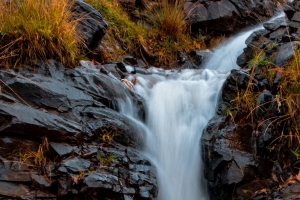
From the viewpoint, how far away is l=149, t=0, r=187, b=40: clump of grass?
6.82 metres

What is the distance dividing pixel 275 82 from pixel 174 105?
1168 millimetres

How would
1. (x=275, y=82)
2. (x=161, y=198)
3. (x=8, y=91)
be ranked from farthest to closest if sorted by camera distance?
(x=275, y=82) < (x=161, y=198) < (x=8, y=91)

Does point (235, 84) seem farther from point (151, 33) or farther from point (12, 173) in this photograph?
point (151, 33)

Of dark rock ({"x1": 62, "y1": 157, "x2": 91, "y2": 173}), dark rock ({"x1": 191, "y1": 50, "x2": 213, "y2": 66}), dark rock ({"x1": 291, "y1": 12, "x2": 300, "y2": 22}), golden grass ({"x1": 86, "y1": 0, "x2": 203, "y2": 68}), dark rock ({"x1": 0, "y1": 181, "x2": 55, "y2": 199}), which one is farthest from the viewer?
dark rock ({"x1": 191, "y1": 50, "x2": 213, "y2": 66})

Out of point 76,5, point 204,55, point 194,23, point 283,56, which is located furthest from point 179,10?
point 283,56

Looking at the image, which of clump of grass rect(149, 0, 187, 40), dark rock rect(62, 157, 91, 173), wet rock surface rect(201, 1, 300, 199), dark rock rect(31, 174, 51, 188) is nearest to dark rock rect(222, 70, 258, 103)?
wet rock surface rect(201, 1, 300, 199)


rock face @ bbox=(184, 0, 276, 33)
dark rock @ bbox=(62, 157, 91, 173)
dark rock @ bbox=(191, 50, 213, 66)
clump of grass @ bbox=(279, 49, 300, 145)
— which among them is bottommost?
dark rock @ bbox=(62, 157, 91, 173)

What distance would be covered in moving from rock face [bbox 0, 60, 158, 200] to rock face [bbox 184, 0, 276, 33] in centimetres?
423

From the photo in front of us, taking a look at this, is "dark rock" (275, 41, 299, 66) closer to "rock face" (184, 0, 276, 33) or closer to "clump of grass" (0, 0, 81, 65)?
"clump of grass" (0, 0, 81, 65)

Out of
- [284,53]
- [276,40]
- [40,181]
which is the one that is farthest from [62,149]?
[276,40]

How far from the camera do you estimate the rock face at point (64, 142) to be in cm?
270

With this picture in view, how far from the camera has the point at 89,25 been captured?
197 inches

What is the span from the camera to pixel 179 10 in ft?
22.7

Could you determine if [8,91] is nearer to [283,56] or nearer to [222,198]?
[222,198]
